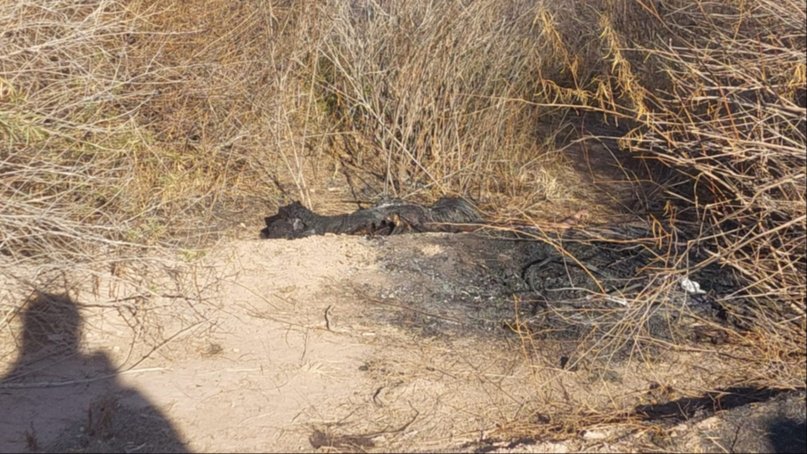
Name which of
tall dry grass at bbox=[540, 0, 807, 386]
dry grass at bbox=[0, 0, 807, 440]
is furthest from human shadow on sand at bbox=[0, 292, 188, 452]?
tall dry grass at bbox=[540, 0, 807, 386]

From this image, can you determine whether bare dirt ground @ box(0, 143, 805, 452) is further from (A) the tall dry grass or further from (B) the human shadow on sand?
(A) the tall dry grass


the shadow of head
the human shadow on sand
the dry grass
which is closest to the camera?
the human shadow on sand

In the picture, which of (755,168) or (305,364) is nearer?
(755,168)

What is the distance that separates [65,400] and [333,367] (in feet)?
4.00

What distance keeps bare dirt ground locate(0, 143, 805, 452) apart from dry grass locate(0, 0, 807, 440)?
27 cm

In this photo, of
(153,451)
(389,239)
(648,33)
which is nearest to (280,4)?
(389,239)

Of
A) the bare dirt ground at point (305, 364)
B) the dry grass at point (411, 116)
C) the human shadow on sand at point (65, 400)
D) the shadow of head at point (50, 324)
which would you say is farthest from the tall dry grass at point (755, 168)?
the shadow of head at point (50, 324)

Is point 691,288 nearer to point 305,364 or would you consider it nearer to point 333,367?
point 333,367

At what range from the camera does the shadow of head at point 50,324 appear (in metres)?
4.92

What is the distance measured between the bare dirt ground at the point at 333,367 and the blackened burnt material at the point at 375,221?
1.04ft

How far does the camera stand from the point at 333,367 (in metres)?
4.73

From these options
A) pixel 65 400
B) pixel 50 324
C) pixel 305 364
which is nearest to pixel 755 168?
pixel 305 364

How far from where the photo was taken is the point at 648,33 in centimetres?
668

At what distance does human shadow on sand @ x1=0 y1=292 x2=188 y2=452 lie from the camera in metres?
3.95
